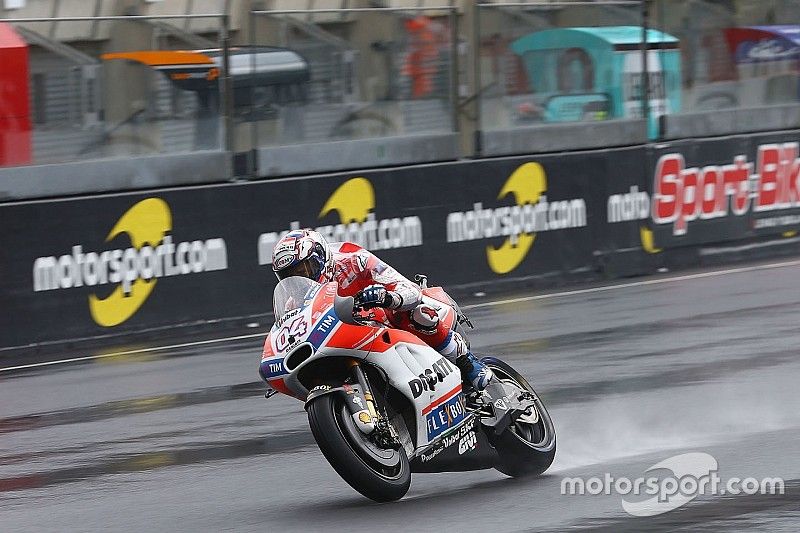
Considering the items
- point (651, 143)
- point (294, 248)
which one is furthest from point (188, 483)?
point (651, 143)

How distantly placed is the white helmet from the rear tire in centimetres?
A: 126

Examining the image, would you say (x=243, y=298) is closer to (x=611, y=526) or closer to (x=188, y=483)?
(x=188, y=483)

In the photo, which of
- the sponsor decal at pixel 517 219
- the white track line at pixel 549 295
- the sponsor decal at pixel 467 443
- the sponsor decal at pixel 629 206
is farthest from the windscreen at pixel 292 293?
the sponsor decal at pixel 629 206

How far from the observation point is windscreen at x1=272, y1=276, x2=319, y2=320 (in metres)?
6.95

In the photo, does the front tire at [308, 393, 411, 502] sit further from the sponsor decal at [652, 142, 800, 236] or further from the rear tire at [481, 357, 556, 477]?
the sponsor decal at [652, 142, 800, 236]

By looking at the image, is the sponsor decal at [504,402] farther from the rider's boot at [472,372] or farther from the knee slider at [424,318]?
the knee slider at [424,318]

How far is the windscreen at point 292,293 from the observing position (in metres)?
6.95

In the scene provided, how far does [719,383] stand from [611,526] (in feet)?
13.4

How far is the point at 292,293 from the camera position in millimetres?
6992

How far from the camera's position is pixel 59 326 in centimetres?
1328
